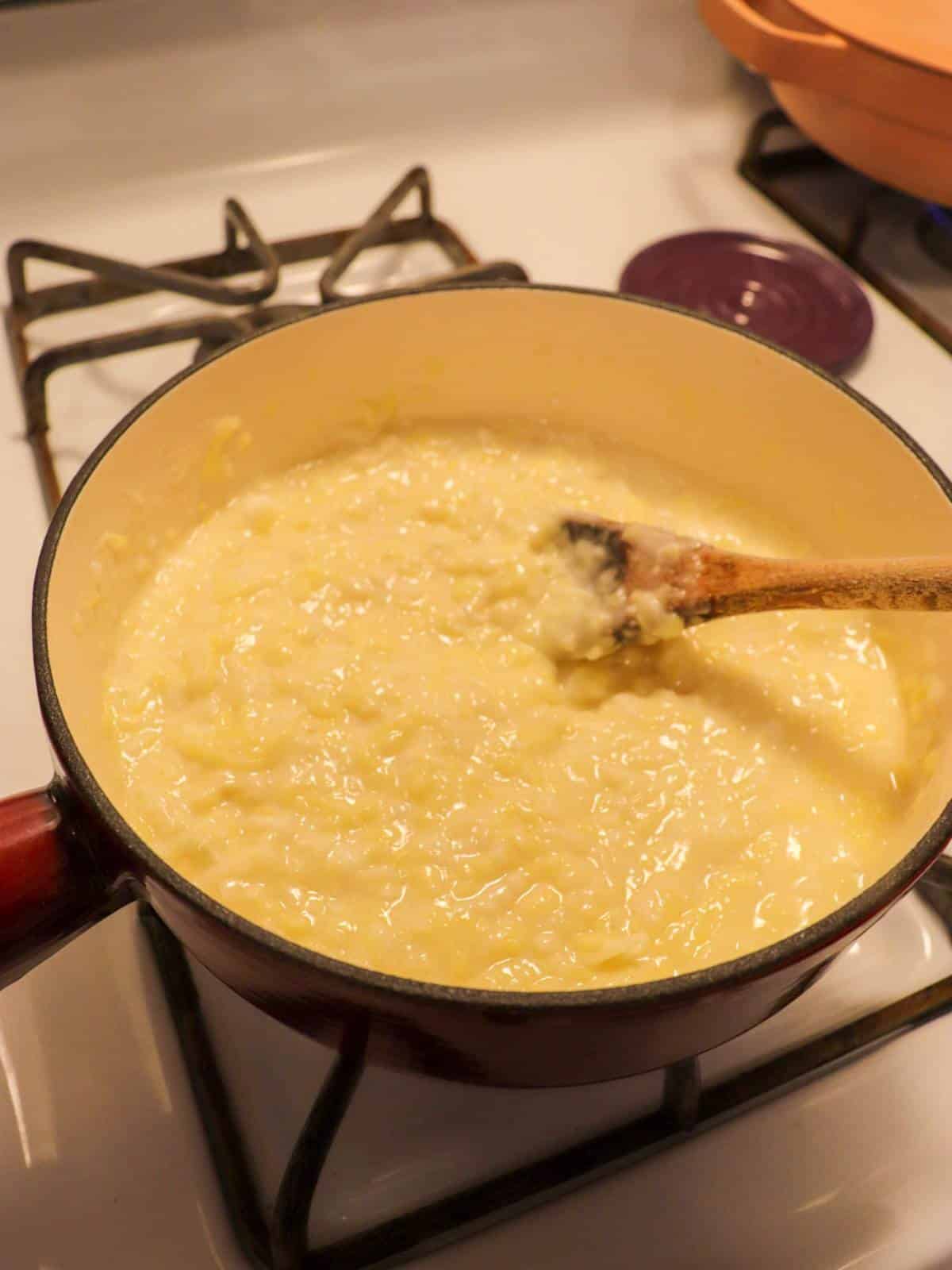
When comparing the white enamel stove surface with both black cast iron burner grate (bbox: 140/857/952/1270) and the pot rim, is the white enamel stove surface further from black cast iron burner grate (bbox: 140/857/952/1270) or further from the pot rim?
the pot rim

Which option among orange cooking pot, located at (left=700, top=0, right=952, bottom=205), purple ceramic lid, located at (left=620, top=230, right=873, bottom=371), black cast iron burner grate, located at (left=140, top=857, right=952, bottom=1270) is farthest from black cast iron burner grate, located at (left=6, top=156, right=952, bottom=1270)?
orange cooking pot, located at (left=700, top=0, right=952, bottom=205)

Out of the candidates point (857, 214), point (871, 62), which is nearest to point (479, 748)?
point (871, 62)

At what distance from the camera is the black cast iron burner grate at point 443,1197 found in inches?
22.6

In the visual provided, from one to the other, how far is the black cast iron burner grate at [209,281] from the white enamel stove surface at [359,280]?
1.2 inches

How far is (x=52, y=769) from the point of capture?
79cm

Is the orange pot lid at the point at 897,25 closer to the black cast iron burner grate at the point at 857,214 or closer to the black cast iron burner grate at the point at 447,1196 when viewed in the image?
the black cast iron burner grate at the point at 857,214

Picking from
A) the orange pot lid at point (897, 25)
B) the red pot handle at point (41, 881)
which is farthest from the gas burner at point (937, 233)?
the red pot handle at point (41, 881)

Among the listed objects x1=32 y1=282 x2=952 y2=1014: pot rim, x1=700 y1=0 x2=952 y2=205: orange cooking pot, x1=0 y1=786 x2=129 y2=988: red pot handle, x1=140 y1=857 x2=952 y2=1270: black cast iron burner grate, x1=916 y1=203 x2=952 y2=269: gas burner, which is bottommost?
x1=140 y1=857 x2=952 y2=1270: black cast iron burner grate

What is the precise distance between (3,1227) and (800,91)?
1288 mm

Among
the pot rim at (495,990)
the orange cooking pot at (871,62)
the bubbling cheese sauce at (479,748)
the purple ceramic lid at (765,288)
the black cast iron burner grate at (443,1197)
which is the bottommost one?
the black cast iron burner grate at (443,1197)

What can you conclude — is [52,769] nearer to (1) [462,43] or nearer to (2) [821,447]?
(2) [821,447]

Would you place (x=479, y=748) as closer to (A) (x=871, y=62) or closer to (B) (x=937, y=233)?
(A) (x=871, y=62)

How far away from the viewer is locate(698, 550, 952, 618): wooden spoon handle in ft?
2.13

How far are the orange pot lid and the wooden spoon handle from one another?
62 centimetres
